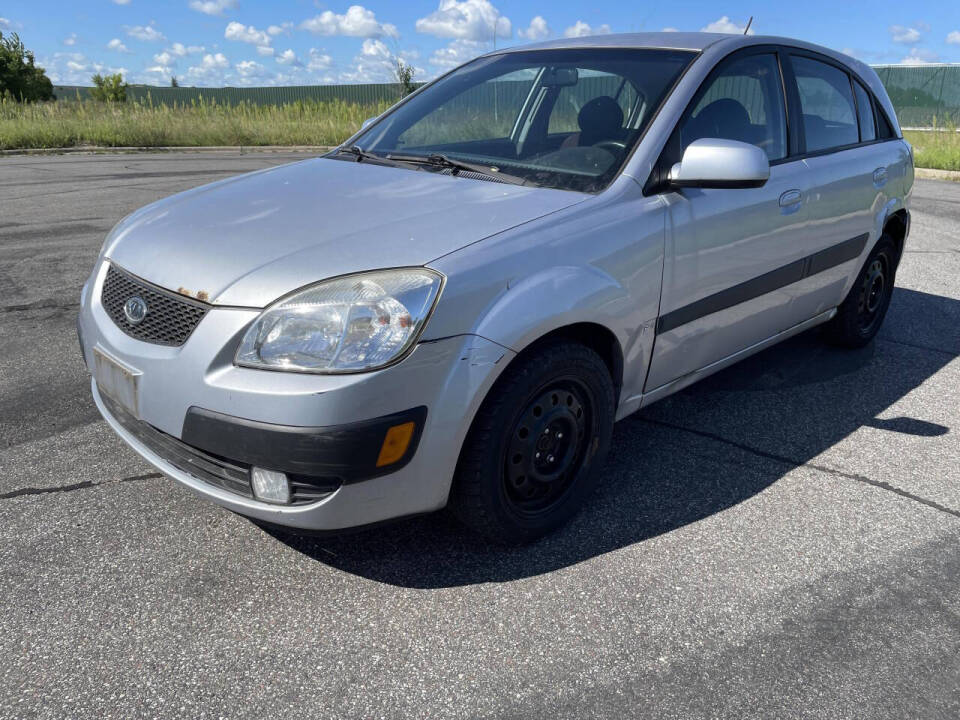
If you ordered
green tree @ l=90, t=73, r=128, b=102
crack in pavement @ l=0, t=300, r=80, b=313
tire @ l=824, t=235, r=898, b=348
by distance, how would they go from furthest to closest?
1. green tree @ l=90, t=73, r=128, b=102
2. crack in pavement @ l=0, t=300, r=80, b=313
3. tire @ l=824, t=235, r=898, b=348

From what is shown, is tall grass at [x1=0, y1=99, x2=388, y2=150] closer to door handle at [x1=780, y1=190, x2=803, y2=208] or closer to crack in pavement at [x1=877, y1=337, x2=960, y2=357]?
crack in pavement at [x1=877, y1=337, x2=960, y2=357]

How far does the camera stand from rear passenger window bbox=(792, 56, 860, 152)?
387 centimetres

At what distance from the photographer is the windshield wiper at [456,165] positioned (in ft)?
9.66

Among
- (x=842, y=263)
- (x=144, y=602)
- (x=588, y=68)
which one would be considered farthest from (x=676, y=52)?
(x=144, y=602)

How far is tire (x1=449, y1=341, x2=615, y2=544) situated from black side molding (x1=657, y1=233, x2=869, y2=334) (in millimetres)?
466

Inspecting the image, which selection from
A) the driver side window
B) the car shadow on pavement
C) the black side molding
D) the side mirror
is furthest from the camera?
the driver side window

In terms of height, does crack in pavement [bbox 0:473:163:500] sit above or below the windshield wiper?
below

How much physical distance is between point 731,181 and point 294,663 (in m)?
2.11

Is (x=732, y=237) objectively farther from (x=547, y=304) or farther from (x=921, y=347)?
(x=921, y=347)

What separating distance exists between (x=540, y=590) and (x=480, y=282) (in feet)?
3.21

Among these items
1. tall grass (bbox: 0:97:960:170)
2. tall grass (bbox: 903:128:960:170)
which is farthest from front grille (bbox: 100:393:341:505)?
tall grass (bbox: 0:97:960:170)

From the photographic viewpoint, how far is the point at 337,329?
2162 millimetres

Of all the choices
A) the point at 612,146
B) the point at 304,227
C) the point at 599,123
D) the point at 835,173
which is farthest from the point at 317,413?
the point at 835,173

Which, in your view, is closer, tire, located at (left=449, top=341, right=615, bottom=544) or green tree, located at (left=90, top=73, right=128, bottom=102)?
tire, located at (left=449, top=341, right=615, bottom=544)
